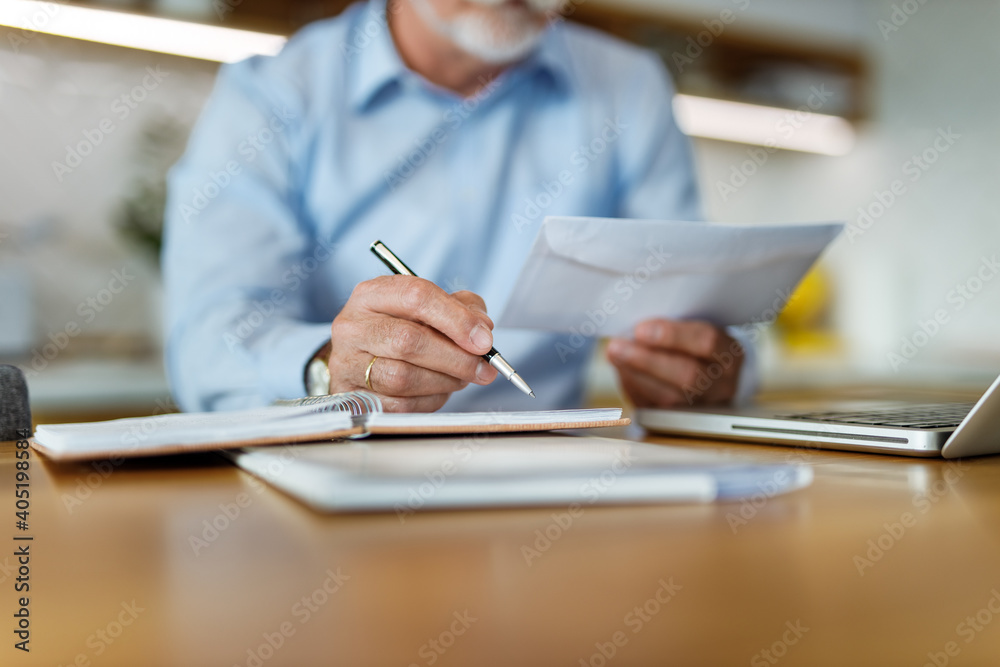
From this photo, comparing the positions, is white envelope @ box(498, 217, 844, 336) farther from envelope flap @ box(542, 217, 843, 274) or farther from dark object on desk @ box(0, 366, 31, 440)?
dark object on desk @ box(0, 366, 31, 440)

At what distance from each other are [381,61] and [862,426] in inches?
43.0

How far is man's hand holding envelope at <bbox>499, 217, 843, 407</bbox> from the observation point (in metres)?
0.84

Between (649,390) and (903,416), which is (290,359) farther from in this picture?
(903,416)

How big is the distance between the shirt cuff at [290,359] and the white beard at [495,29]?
73 centimetres

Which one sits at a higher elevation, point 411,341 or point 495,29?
point 495,29

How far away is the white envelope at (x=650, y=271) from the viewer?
2.72 ft

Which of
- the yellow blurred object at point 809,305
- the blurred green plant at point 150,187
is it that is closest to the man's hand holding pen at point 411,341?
the blurred green plant at point 150,187

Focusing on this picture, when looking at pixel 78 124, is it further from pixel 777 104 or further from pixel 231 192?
pixel 777 104

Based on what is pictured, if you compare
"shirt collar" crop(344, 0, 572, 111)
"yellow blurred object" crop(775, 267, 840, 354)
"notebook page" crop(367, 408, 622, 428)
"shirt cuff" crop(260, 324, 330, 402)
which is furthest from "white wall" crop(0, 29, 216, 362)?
"yellow blurred object" crop(775, 267, 840, 354)

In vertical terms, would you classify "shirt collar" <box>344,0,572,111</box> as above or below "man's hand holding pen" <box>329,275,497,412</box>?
above

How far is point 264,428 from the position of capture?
2.04 ft

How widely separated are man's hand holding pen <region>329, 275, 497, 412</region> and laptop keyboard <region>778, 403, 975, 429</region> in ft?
1.13

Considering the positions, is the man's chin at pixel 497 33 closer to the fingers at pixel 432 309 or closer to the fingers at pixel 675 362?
the fingers at pixel 675 362

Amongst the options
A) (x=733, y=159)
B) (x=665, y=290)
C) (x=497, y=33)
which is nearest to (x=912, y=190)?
(x=733, y=159)
